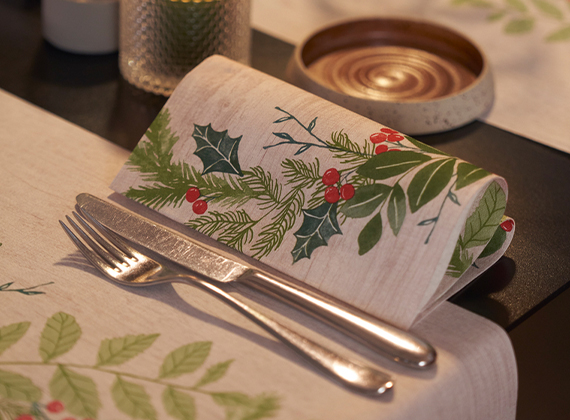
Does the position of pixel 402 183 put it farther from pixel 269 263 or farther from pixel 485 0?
pixel 485 0

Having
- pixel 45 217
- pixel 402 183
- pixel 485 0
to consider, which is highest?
pixel 485 0

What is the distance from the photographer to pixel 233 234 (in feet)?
1.22

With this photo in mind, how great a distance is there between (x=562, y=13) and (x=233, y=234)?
2.04 feet

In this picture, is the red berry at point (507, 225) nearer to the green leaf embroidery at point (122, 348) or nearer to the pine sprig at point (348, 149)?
the pine sprig at point (348, 149)

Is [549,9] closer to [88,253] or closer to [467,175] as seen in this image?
[467,175]

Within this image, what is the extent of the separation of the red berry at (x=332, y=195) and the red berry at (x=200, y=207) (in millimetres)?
87

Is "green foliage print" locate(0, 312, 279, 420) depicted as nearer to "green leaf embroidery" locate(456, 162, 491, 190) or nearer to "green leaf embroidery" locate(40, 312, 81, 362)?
"green leaf embroidery" locate(40, 312, 81, 362)

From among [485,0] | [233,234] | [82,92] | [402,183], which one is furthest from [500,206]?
[485,0]

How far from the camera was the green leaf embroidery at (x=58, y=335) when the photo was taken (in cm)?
30

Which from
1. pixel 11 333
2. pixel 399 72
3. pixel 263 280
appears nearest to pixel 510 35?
pixel 399 72

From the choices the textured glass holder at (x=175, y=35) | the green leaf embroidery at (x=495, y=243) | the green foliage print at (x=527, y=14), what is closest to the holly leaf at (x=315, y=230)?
the green leaf embroidery at (x=495, y=243)

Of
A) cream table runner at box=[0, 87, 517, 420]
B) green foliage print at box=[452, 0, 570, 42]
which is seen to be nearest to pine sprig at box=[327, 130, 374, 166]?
cream table runner at box=[0, 87, 517, 420]

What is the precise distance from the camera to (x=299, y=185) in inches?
14.4

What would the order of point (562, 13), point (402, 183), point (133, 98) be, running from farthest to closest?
point (562, 13), point (133, 98), point (402, 183)
